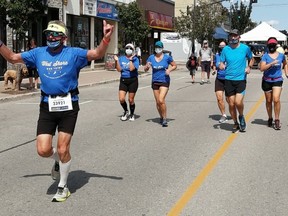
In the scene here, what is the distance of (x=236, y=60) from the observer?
8.71 meters

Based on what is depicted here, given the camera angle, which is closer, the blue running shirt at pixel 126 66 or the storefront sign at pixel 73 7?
the blue running shirt at pixel 126 66

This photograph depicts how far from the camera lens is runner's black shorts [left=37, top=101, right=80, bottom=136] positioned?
498 centimetres

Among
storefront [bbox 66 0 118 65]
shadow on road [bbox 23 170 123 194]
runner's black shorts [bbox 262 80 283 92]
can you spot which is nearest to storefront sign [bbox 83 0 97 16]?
storefront [bbox 66 0 118 65]

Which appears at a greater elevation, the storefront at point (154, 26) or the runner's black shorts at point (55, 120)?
the storefront at point (154, 26)

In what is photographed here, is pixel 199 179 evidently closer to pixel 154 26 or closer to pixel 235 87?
pixel 235 87

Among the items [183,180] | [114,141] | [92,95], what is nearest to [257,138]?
[114,141]

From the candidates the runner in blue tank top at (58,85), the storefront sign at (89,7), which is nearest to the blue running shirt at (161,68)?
the runner in blue tank top at (58,85)

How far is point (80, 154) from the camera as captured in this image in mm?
7113

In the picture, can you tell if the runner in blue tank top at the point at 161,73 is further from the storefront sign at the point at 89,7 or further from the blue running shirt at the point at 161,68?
the storefront sign at the point at 89,7

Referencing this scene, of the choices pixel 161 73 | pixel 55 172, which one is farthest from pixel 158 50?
pixel 55 172

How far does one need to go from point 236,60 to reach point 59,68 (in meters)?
4.65

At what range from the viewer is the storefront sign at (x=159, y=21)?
1479 inches

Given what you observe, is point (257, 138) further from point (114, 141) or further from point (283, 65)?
point (114, 141)

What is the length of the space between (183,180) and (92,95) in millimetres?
10936
